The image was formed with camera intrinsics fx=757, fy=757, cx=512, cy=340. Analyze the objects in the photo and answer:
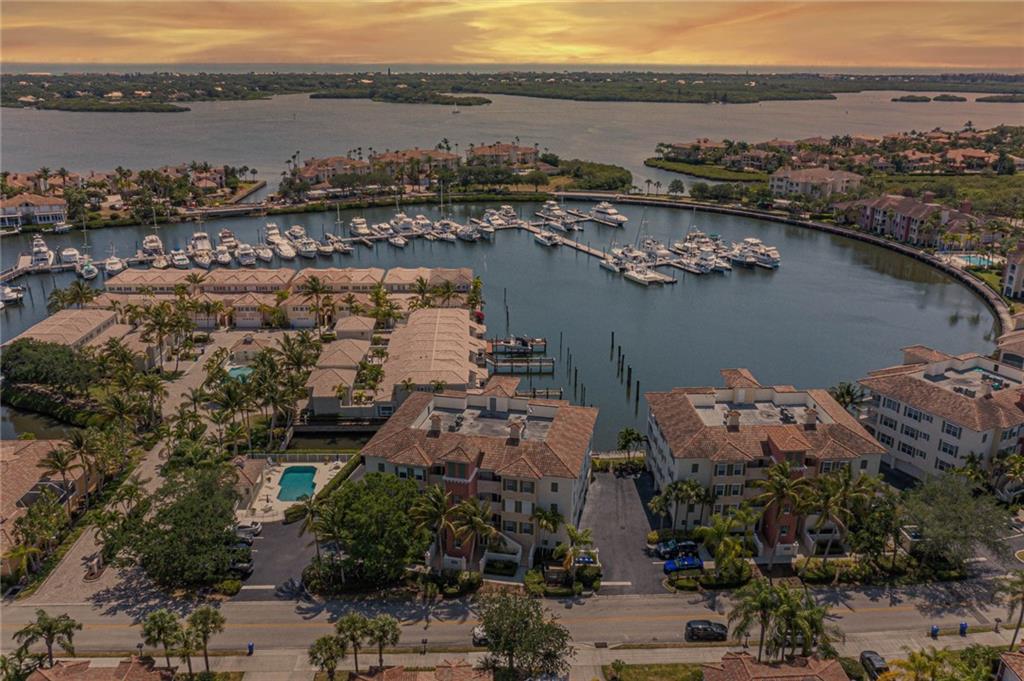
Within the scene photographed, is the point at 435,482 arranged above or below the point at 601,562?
above

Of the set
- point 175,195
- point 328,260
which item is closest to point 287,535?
point 328,260

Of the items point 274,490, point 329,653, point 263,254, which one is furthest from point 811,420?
point 263,254

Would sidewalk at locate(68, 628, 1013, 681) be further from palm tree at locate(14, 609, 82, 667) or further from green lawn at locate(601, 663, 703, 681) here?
palm tree at locate(14, 609, 82, 667)

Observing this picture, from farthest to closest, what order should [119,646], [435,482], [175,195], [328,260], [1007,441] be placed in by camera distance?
1. [175,195]
2. [328,260]
3. [1007,441]
4. [435,482]
5. [119,646]

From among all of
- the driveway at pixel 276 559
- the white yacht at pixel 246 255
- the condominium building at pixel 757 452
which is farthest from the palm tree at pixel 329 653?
the white yacht at pixel 246 255

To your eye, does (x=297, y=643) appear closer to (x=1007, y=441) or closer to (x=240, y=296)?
(x=1007, y=441)

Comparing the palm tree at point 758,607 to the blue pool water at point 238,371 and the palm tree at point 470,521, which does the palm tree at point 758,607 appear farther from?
the blue pool water at point 238,371

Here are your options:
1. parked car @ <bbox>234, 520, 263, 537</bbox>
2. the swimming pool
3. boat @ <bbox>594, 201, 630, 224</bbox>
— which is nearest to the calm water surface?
boat @ <bbox>594, 201, 630, 224</bbox>
